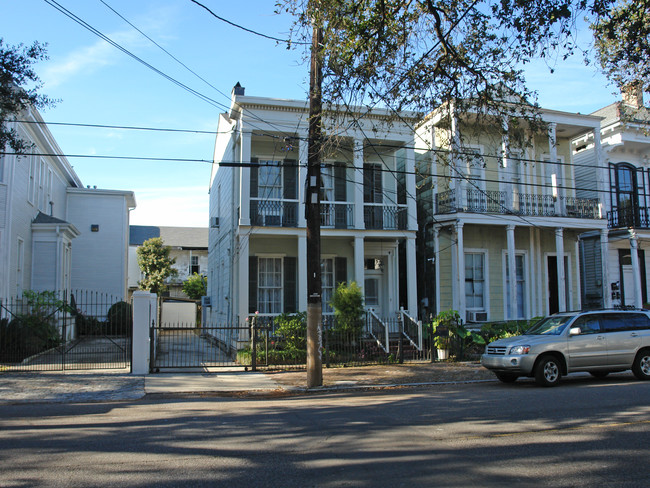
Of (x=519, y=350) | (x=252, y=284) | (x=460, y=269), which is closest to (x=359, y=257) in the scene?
(x=460, y=269)

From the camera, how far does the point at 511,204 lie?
20719 mm

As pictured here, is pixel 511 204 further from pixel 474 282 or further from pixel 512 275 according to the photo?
pixel 474 282

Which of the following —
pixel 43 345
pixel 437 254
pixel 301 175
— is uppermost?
pixel 301 175

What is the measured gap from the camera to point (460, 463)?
18.5 ft

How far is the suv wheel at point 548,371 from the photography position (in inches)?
457

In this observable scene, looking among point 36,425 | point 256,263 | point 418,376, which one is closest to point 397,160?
point 256,263

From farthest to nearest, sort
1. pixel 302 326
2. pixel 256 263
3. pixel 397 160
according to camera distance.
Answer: pixel 397 160, pixel 256 263, pixel 302 326

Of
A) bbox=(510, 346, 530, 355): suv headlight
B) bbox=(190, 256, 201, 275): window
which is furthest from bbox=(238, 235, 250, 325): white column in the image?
bbox=(190, 256, 201, 275): window

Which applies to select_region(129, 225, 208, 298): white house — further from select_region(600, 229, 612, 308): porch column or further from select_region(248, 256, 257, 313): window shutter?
select_region(600, 229, 612, 308): porch column

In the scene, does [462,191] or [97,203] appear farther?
[97,203]

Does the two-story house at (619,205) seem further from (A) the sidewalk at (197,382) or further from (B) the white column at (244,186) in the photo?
(B) the white column at (244,186)

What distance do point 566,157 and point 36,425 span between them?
21376mm

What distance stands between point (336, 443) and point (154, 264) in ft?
113

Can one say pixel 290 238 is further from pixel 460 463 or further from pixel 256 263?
pixel 460 463
